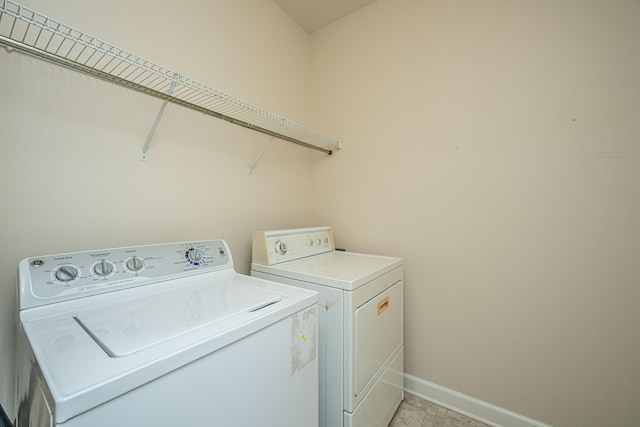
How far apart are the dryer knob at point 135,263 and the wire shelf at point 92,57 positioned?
65cm

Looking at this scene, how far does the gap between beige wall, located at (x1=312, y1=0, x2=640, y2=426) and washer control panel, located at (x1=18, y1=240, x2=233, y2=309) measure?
1232 millimetres

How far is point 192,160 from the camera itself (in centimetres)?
143

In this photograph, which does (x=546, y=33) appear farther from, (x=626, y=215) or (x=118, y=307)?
(x=118, y=307)

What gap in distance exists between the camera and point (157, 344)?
0.61m

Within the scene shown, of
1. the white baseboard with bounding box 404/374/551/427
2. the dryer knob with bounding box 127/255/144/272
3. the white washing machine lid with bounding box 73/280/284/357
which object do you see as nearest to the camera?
the white washing machine lid with bounding box 73/280/284/357

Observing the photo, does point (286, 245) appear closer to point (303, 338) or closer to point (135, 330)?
point (303, 338)

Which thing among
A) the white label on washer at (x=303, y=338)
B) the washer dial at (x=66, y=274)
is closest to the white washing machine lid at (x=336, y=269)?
the white label on washer at (x=303, y=338)

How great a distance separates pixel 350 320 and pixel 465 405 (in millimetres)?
1109

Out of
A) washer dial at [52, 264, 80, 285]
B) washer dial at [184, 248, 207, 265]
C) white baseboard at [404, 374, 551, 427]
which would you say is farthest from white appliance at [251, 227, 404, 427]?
washer dial at [52, 264, 80, 285]

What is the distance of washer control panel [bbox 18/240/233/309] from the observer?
82 centimetres

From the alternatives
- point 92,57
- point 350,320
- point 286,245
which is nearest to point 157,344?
point 350,320

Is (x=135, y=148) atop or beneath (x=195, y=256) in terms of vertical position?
atop

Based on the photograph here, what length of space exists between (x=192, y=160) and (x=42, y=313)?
877mm

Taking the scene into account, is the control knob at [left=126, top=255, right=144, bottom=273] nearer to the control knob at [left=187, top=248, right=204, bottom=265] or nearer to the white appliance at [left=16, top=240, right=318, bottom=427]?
the white appliance at [left=16, top=240, right=318, bottom=427]
